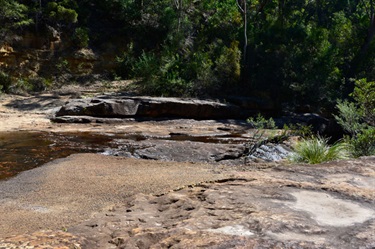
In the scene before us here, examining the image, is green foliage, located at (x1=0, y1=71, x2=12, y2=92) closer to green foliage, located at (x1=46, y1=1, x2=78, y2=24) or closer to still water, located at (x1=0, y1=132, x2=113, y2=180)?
green foliage, located at (x1=46, y1=1, x2=78, y2=24)

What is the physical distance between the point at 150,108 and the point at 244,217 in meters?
12.8

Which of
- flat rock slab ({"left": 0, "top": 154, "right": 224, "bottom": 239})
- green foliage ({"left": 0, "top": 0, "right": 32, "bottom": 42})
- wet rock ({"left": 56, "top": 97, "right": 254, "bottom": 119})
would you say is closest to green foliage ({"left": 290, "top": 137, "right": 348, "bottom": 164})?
flat rock slab ({"left": 0, "top": 154, "right": 224, "bottom": 239})

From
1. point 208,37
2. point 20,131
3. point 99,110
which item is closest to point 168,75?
point 99,110

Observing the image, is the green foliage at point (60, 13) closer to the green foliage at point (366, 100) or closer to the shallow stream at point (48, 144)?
the shallow stream at point (48, 144)

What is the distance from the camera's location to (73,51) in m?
21.8

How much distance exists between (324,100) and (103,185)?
16.6m

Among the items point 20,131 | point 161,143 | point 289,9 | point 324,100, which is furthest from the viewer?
point 289,9

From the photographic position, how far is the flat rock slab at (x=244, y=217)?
11.2ft

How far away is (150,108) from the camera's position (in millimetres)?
16516

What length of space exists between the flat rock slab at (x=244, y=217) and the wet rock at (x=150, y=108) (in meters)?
10.6

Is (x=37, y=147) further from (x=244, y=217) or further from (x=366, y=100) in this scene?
(x=366, y=100)

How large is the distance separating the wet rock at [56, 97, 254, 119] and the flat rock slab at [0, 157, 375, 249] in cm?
1064

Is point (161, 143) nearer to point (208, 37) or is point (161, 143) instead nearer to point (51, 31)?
point (51, 31)

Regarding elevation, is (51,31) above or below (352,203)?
above
